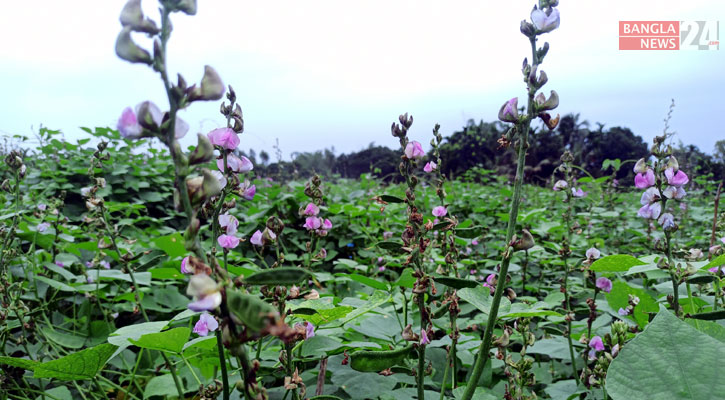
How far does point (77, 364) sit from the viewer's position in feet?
4.51

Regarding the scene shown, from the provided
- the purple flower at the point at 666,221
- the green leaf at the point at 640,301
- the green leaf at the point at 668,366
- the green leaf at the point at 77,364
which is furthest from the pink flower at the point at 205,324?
the green leaf at the point at 640,301

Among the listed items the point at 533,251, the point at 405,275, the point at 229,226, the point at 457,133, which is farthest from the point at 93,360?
the point at 457,133

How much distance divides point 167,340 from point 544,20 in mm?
1346

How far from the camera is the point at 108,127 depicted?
8930 millimetres

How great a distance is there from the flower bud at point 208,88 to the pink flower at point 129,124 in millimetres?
92

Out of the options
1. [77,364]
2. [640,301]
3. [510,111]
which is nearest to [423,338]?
[510,111]

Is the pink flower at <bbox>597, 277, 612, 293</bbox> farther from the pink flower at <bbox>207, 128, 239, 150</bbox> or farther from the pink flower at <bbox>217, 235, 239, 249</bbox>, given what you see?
the pink flower at <bbox>207, 128, 239, 150</bbox>

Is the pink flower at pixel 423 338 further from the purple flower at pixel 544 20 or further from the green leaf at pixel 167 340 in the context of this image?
the purple flower at pixel 544 20

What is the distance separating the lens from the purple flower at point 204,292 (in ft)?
1.72

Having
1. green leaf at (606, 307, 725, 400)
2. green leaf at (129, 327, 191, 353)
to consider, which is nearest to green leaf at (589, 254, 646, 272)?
green leaf at (606, 307, 725, 400)

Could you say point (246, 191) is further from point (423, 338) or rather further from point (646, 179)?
point (646, 179)

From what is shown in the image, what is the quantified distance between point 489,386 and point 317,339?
88cm

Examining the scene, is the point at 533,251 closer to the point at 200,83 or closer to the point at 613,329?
the point at 613,329

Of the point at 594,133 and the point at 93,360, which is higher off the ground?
the point at 594,133
